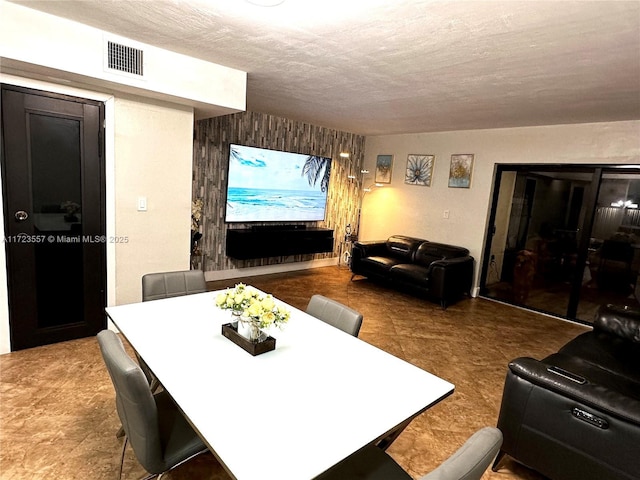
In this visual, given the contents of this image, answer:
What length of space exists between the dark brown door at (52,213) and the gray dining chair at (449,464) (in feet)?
9.46

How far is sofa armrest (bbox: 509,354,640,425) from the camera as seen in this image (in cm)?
164

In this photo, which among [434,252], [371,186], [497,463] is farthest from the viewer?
[371,186]

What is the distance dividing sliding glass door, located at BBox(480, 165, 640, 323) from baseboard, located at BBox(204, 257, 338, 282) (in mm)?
2783

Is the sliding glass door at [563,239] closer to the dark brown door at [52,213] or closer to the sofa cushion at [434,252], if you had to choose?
the sofa cushion at [434,252]

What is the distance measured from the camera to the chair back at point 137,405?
1.32 m

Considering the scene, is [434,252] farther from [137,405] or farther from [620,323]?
[137,405]

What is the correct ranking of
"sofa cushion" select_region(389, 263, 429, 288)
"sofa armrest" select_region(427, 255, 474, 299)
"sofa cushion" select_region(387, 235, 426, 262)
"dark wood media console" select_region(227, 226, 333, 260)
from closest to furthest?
"sofa armrest" select_region(427, 255, 474, 299) < "sofa cushion" select_region(389, 263, 429, 288) < "dark wood media console" select_region(227, 226, 333, 260) < "sofa cushion" select_region(387, 235, 426, 262)

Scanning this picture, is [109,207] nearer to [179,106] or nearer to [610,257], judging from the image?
[179,106]

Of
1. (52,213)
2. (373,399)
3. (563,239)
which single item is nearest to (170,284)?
(52,213)

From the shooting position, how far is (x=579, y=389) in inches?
69.8

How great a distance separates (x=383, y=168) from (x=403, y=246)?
1654mm

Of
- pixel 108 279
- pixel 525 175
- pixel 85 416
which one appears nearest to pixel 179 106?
pixel 108 279

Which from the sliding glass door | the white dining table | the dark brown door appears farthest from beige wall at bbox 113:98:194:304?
the sliding glass door

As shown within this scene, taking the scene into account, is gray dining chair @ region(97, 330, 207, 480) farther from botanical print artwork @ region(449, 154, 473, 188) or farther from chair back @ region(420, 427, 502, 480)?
botanical print artwork @ region(449, 154, 473, 188)
